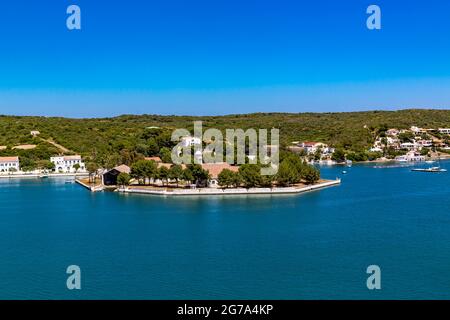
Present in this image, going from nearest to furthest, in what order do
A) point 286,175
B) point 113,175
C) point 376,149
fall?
1. point 286,175
2. point 113,175
3. point 376,149

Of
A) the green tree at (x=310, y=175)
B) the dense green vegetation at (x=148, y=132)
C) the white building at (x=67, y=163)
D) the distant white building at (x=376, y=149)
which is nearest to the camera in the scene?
the green tree at (x=310, y=175)

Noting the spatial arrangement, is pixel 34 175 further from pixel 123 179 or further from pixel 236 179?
pixel 236 179

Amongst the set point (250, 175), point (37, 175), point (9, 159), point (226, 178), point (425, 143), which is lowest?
point (37, 175)

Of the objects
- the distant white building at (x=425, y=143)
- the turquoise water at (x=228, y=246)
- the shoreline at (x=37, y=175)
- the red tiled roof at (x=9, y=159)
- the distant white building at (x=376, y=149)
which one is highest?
the distant white building at (x=425, y=143)

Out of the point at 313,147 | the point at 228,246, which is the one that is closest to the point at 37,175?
the point at 313,147

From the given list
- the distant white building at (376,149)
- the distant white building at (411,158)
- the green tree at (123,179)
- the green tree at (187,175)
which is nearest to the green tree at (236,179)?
the green tree at (187,175)

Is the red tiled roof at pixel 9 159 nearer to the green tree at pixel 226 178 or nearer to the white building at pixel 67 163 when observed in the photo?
the white building at pixel 67 163
